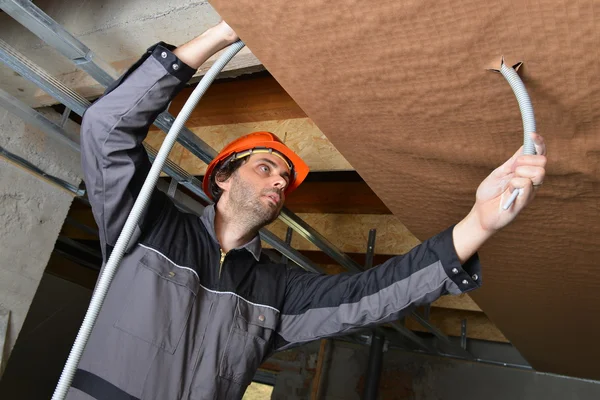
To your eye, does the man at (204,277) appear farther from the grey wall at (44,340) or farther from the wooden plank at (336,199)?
the grey wall at (44,340)

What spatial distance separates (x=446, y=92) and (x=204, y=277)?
85 centimetres

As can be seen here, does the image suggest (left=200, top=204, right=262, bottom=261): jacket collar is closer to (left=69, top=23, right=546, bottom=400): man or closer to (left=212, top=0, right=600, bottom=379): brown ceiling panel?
(left=69, top=23, right=546, bottom=400): man

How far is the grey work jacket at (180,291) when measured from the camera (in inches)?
48.4

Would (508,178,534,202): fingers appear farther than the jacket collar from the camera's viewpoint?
No

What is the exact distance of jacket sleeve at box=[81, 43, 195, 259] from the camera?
117 cm

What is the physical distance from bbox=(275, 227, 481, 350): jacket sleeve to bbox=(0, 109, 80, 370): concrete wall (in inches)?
38.8

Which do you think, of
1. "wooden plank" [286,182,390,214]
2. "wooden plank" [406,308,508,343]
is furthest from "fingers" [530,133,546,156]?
"wooden plank" [406,308,508,343]

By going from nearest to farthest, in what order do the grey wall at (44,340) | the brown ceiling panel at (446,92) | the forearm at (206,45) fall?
the brown ceiling panel at (446,92) → the forearm at (206,45) → the grey wall at (44,340)

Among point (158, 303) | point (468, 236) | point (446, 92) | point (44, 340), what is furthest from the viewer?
point (44, 340)

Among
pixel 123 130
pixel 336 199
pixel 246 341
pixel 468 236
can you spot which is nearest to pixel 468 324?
pixel 336 199

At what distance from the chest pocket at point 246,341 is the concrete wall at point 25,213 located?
94 centimetres

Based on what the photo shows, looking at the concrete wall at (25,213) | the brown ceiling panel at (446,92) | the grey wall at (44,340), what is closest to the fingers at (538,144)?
the brown ceiling panel at (446,92)

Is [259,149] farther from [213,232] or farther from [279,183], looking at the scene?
[213,232]

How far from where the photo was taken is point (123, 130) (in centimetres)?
124
